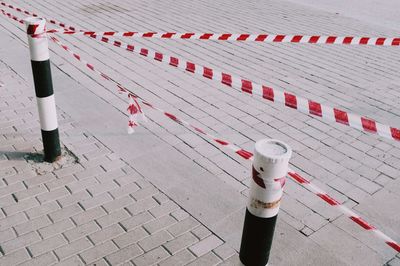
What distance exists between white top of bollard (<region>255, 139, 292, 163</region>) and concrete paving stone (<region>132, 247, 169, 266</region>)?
57.0 inches

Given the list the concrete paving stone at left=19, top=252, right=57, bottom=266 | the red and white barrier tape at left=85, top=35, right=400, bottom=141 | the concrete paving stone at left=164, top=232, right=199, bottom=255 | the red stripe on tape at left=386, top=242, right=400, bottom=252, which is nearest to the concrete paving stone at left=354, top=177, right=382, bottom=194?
the red stripe on tape at left=386, top=242, right=400, bottom=252

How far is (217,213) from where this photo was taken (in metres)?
3.90

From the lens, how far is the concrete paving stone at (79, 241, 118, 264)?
3.32 meters

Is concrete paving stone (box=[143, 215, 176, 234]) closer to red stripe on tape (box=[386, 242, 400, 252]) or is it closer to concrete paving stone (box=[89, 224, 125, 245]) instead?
concrete paving stone (box=[89, 224, 125, 245])

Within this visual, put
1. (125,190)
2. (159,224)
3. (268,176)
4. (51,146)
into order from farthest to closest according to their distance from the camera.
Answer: (51,146) → (125,190) → (159,224) → (268,176)

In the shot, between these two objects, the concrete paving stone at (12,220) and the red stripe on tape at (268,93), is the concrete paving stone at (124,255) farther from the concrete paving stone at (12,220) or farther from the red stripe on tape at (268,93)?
the red stripe on tape at (268,93)

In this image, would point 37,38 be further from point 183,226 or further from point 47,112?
point 183,226

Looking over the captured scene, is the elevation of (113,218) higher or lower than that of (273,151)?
lower

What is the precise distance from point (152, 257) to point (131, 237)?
0.29m

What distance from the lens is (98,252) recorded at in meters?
3.38

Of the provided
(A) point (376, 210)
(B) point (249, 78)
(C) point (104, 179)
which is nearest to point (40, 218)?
(C) point (104, 179)

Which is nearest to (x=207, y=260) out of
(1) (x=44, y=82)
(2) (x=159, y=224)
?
(2) (x=159, y=224)

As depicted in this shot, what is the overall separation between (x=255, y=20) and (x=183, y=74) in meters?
4.01

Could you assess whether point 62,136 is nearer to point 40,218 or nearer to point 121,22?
point 40,218
